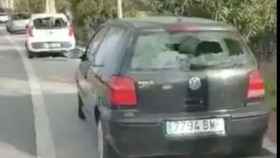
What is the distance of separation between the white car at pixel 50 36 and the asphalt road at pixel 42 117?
4423 millimetres

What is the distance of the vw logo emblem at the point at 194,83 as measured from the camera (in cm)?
681

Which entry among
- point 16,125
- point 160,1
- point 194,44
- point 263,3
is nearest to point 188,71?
point 194,44

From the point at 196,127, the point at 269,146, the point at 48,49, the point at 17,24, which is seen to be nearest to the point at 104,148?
the point at 196,127

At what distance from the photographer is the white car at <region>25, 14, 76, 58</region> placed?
22.7 metres

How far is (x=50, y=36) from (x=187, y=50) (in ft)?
53.6

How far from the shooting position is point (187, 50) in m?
7.04

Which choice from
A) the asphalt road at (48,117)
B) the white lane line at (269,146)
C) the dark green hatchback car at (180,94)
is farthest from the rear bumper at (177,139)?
the asphalt road at (48,117)

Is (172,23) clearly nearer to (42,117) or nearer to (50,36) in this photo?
(42,117)

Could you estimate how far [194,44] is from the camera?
7.08 meters

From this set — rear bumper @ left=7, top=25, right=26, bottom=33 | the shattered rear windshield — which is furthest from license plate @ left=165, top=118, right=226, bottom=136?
rear bumper @ left=7, top=25, right=26, bottom=33

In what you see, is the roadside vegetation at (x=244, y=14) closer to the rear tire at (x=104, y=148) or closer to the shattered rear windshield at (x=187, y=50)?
the shattered rear windshield at (x=187, y=50)

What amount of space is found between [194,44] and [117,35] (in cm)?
96

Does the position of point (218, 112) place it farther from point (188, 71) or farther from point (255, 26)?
point (255, 26)

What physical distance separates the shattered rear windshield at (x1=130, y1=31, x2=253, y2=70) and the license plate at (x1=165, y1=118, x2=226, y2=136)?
541 millimetres
